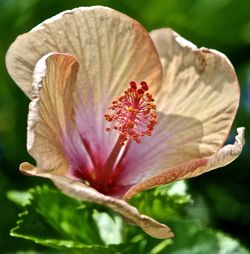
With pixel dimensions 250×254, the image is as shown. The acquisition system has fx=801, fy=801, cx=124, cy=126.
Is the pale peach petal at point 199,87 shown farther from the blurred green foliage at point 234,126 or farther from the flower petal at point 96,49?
the blurred green foliage at point 234,126

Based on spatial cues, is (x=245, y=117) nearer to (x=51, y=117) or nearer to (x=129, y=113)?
(x=129, y=113)

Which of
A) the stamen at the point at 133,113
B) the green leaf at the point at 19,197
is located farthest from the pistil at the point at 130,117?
the green leaf at the point at 19,197

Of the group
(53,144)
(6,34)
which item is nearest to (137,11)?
(6,34)

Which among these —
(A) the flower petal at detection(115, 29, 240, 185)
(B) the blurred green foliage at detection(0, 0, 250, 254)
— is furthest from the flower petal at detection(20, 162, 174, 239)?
(B) the blurred green foliage at detection(0, 0, 250, 254)

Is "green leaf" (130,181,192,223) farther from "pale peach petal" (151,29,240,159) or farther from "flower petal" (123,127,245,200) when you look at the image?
"flower petal" (123,127,245,200)

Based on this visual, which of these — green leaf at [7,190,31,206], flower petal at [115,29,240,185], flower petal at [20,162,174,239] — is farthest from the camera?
green leaf at [7,190,31,206]

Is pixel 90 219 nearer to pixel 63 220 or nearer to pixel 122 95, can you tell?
pixel 63 220

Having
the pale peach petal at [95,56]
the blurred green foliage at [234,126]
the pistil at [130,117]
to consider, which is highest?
the pale peach petal at [95,56]
